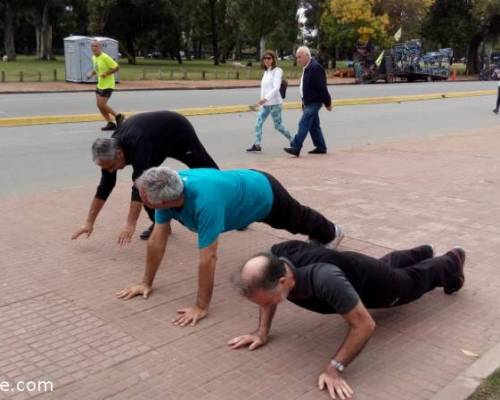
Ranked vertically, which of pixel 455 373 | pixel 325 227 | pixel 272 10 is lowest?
pixel 455 373

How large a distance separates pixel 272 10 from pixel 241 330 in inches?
1725

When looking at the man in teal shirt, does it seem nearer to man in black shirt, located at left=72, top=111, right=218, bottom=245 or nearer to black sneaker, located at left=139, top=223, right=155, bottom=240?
man in black shirt, located at left=72, top=111, right=218, bottom=245

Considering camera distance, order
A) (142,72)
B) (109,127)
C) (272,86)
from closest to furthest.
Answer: (272,86) → (109,127) → (142,72)

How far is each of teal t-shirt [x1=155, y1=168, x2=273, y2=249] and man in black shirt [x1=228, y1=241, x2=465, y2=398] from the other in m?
0.42

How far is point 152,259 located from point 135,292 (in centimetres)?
32

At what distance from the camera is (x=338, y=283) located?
10.3ft

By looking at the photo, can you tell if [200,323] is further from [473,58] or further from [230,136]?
[473,58]

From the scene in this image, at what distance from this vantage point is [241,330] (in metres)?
3.87

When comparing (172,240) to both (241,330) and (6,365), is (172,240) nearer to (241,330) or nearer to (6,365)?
(241,330)

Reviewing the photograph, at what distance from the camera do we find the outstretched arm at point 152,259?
4.06 metres

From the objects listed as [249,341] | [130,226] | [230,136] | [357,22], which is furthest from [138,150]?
[357,22]

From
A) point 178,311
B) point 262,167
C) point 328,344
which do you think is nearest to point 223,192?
point 178,311

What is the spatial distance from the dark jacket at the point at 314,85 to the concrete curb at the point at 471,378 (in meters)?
7.31

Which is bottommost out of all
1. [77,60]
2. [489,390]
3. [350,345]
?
[489,390]
